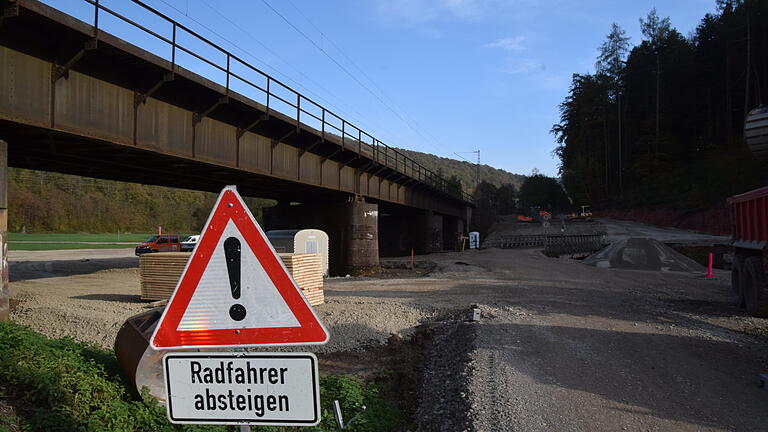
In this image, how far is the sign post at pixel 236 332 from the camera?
2.44 m

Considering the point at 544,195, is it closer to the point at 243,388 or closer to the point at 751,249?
the point at 751,249

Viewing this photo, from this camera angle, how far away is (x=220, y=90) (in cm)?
1488

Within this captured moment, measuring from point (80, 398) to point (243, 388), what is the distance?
369cm

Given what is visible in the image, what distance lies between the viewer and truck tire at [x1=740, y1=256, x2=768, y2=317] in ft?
38.5

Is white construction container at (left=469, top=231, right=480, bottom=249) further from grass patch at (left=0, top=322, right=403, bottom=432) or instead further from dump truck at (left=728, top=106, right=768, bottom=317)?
grass patch at (left=0, top=322, right=403, bottom=432)

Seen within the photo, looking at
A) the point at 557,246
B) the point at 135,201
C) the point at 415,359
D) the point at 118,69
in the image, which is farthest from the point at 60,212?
the point at 415,359

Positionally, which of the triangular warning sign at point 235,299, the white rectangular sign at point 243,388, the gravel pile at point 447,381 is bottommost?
the gravel pile at point 447,381

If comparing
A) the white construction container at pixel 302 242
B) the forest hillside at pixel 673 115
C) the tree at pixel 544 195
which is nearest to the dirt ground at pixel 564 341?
the white construction container at pixel 302 242

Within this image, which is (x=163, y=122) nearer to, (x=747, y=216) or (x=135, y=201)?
(x=747, y=216)

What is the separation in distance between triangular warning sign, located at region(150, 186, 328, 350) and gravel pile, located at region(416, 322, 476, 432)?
11.2 ft

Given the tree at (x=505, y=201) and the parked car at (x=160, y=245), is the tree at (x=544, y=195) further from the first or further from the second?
the parked car at (x=160, y=245)

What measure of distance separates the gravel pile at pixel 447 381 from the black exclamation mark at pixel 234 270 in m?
3.55

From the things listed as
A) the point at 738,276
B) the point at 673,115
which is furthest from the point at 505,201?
the point at 738,276

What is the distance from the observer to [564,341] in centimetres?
895
